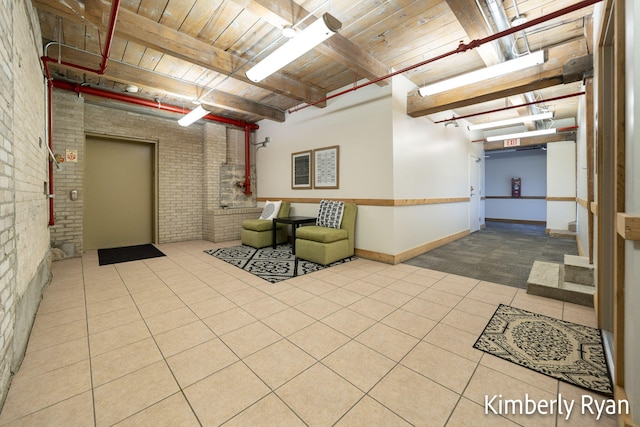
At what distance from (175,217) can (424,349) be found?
5.95 m

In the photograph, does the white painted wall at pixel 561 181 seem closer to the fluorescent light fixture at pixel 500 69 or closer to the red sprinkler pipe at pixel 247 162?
the fluorescent light fixture at pixel 500 69

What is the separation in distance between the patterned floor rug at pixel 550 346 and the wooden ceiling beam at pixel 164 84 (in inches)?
205

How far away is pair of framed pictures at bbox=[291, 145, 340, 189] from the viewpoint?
4.88 metres

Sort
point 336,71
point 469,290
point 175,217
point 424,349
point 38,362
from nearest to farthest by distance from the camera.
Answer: point 38,362
point 424,349
point 469,290
point 336,71
point 175,217

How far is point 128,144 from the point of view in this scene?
5.55 meters

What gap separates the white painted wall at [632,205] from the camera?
1077 mm

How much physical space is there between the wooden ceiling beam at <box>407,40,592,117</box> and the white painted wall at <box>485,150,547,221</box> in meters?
7.30

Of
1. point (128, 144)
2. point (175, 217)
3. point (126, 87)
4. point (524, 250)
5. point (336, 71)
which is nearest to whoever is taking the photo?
point (336, 71)

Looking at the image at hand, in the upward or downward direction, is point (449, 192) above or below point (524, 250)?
above

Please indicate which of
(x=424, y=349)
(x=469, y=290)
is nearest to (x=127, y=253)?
(x=424, y=349)

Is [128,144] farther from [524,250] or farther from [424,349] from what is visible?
[524,250]

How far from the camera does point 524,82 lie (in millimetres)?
3262

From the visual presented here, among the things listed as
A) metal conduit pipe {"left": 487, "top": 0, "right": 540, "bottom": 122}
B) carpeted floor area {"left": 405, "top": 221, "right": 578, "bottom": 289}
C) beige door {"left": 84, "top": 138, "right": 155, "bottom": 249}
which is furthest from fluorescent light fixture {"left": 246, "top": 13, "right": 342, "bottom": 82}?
beige door {"left": 84, "top": 138, "right": 155, "bottom": 249}

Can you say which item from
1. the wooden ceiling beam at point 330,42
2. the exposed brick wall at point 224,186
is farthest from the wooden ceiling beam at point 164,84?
the wooden ceiling beam at point 330,42
